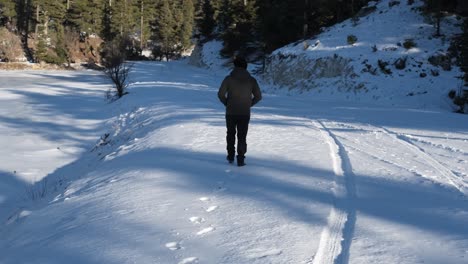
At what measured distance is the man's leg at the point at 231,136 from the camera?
732 centimetres

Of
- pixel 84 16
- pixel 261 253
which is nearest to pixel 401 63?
pixel 261 253

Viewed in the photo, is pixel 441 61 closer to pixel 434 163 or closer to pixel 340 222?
pixel 434 163

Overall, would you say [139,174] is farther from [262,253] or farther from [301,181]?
[262,253]

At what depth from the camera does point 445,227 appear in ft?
15.2

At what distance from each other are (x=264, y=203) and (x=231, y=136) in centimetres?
221

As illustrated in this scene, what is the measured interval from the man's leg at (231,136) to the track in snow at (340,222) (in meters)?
1.82

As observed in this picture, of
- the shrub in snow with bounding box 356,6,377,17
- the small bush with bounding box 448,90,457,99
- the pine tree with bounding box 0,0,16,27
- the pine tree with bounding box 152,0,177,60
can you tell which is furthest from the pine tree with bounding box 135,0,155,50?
the small bush with bounding box 448,90,457,99

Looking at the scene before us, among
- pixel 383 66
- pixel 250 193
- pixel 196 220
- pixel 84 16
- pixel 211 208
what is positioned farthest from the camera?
pixel 84 16

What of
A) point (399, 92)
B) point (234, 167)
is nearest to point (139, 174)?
point (234, 167)

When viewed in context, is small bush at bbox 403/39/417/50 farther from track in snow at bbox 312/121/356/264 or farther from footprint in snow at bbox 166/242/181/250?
footprint in snow at bbox 166/242/181/250

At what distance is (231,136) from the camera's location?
7.51 m

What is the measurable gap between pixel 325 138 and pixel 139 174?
4828 mm

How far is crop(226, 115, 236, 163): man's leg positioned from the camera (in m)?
7.32

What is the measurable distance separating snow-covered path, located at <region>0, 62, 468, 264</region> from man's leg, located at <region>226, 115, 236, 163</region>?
0.26 meters
